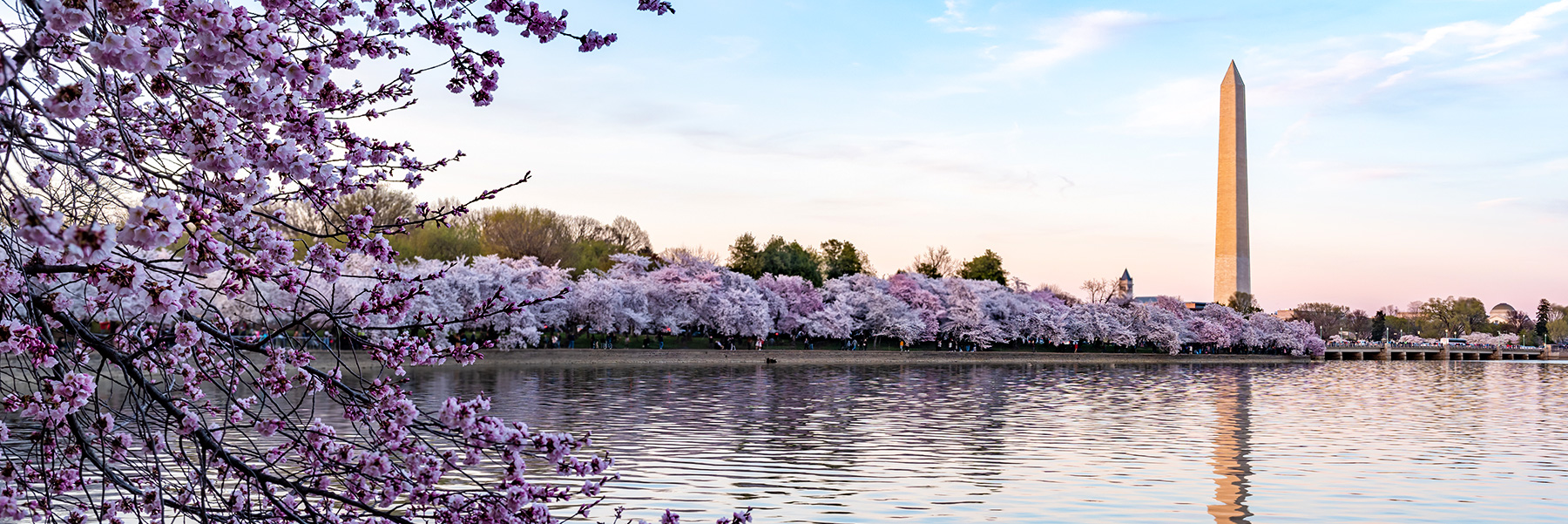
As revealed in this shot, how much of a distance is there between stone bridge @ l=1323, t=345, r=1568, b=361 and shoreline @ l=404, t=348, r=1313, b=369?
21252 mm

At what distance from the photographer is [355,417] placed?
6.15 meters

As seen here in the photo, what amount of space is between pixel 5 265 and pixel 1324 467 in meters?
17.9

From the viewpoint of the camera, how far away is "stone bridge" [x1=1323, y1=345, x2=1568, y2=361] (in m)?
104

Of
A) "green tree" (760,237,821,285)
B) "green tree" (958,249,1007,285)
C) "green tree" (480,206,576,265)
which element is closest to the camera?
"green tree" (480,206,576,265)

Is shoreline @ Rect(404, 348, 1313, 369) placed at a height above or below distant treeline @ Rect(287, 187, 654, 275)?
below

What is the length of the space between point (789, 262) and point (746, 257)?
4574 mm

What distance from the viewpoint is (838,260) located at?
91.8 m

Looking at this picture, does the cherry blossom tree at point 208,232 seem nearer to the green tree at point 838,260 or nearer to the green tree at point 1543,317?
the green tree at point 838,260

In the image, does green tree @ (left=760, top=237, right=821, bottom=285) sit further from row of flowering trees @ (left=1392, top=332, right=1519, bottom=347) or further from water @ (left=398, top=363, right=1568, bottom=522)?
row of flowering trees @ (left=1392, top=332, right=1519, bottom=347)


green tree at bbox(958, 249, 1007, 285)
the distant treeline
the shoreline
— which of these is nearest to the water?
the shoreline

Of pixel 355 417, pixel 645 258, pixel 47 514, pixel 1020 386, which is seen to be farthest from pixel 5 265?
pixel 645 258

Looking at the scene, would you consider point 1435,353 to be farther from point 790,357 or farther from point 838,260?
point 790,357

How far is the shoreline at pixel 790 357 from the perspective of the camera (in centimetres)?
5338

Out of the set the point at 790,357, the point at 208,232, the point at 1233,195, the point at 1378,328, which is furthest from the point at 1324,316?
the point at 208,232
